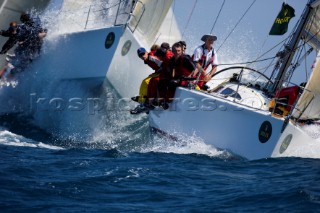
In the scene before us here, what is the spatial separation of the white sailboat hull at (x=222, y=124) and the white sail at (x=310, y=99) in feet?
1.61

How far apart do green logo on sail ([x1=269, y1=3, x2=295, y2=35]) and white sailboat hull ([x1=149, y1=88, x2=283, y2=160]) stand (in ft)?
6.82

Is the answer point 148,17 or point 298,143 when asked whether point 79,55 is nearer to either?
point 148,17

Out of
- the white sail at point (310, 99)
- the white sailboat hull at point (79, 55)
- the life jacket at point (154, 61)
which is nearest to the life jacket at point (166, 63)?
the life jacket at point (154, 61)

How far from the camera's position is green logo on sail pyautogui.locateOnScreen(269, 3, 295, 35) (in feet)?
33.9

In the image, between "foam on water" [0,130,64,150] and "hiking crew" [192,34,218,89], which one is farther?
"hiking crew" [192,34,218,89]

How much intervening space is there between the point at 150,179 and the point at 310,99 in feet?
9.17

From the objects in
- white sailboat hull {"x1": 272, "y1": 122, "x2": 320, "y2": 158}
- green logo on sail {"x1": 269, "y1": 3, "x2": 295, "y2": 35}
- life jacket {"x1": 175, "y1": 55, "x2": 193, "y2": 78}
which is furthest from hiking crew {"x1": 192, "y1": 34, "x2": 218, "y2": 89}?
white sailboat hull {"x1": 272, "y1": 122, "x2": 320, "y2": 158}

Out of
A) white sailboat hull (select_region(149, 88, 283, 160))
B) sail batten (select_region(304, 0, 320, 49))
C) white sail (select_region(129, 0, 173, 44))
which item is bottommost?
white sailboat hull (select_region(149, 88, 283, 160))

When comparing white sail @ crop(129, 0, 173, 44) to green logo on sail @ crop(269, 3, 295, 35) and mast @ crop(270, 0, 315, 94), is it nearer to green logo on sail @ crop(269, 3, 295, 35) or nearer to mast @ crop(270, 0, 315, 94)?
green logo on sail @ crop(269, 3, 295, 35)

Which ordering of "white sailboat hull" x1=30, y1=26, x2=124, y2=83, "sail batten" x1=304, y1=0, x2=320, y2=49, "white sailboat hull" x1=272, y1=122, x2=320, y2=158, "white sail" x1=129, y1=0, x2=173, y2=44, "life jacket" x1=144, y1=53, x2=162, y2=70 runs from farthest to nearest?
"white sail" x1=129, y1=0, x2=173, y2=44
"white sailboat hull" x1=30, y1=26, x2=124, y2=83
"life jacket" x1=144, y1=53, x2=162, y2=70
"sail batten" x1=304, y1=0, x2=320, y2=49
"white sailboat hull" x1=272, y1=122, x2=320, y2=158

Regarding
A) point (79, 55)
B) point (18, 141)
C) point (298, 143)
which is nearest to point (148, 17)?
point (79, 55)

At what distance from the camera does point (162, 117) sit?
9.74 m

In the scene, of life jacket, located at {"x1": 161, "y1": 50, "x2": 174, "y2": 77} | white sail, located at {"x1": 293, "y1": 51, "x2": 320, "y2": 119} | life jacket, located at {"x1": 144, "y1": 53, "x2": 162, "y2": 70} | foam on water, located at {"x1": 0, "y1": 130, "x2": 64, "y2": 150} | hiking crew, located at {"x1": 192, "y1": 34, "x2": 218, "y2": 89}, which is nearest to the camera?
white sail, located at {"x1": 293, "y1": 51, "x2": 320, "y2": 119}

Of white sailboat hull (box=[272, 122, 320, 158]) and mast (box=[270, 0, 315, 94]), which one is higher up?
mast (box=[270, 0, 315, 94])
